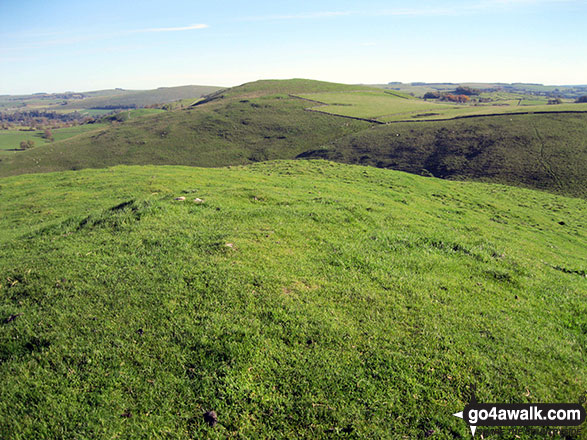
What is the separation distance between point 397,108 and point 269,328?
138907 millimetres

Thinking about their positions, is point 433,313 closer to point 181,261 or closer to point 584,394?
point 584,394

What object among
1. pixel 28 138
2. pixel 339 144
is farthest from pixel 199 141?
pixel 28 138

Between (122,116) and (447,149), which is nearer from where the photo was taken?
(447,149)

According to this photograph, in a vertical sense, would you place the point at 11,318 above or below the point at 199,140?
below

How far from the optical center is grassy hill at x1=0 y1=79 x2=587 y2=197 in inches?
2467

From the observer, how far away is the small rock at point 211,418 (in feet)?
21.3

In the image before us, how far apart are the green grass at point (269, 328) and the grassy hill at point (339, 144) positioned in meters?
53.9

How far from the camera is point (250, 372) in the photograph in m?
7.56

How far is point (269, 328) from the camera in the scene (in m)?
8.77

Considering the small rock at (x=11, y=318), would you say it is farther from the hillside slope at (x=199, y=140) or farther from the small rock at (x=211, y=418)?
the hillside slope at (x=199, y=140)

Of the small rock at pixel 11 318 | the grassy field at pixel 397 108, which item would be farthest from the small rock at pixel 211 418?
the grassy field at pixel 397 108

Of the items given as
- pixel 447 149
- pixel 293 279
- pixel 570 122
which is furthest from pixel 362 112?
pixel 293 279

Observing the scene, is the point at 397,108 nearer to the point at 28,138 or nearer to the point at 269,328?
the point at 269,328

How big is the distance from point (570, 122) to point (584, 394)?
→ 322 ft
